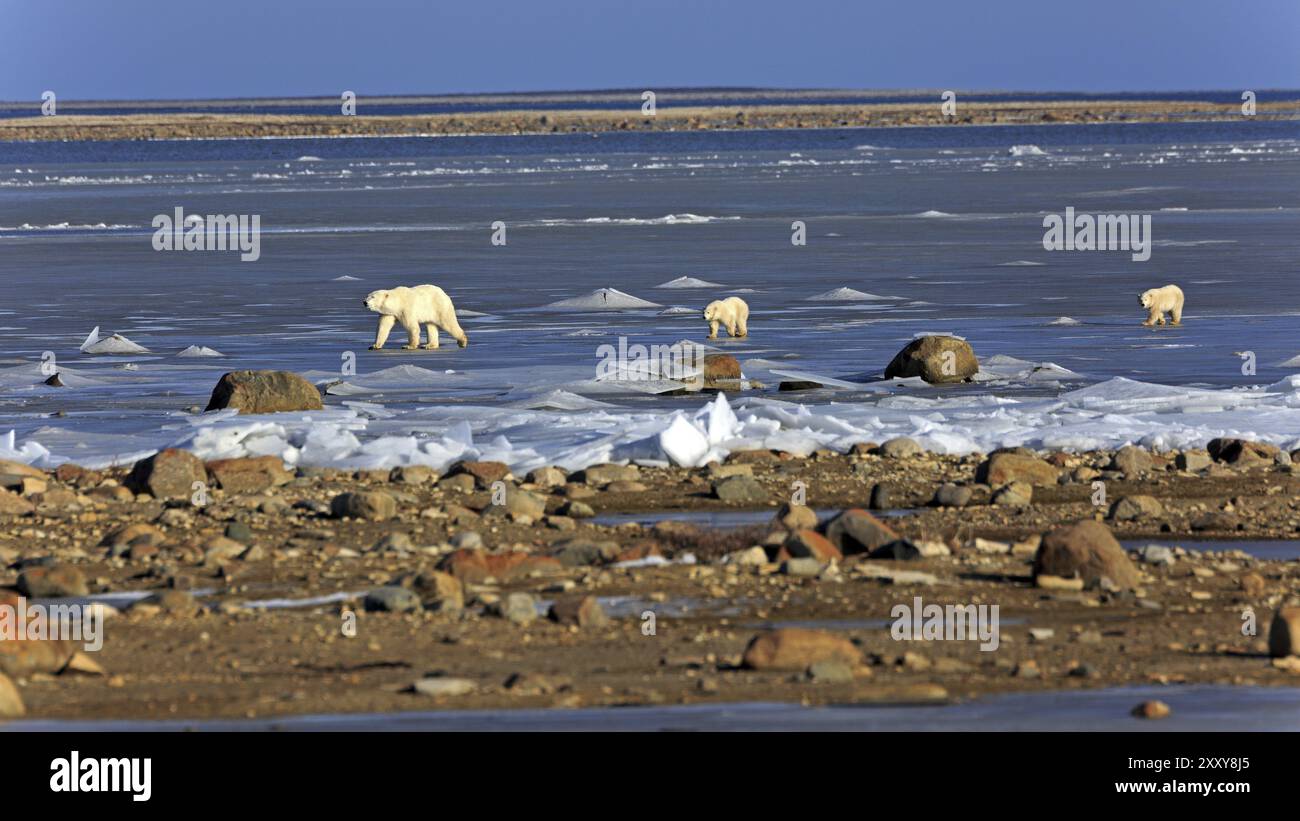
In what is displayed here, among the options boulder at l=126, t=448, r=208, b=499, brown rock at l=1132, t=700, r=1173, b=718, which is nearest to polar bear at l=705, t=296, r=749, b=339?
boulder at l=126, t=448, r=208, b=499

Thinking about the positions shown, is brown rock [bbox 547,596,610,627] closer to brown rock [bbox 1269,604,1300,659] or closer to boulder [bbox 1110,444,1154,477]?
brown rock [bbox 1269,604,1300,659]

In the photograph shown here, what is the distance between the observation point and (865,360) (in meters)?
18.0

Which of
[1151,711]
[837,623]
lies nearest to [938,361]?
[837,623]

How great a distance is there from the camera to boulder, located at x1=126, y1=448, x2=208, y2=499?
1159 centimetres

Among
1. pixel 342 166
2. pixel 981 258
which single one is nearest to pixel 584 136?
pixel 342 166

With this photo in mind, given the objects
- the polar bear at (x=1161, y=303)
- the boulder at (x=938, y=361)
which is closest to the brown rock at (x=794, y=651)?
the boulder at (x=938, y=361)

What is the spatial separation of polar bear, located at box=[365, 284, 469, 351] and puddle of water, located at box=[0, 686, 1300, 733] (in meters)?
12.7

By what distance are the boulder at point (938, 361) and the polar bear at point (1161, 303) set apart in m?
4.37

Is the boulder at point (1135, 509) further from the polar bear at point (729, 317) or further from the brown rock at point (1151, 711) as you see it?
the polar bear at point (729, 317)

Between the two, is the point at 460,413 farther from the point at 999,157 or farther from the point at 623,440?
the point at 999,157

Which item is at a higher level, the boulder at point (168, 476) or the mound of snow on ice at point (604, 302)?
the mound of snow on ice at point (604, 302)

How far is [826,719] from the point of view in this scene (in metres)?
6.74

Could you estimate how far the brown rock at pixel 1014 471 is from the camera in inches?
454

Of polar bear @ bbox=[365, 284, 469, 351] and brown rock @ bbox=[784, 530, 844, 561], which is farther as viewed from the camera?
polar bear @ bbox=[365, 284, 469, 351]
